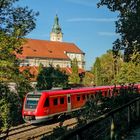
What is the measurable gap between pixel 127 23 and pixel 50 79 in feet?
132

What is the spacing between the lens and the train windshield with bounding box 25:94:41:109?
29441 millimetres

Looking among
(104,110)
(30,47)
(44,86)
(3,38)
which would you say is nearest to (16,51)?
(3,38)

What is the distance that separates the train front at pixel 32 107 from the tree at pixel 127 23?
864cm

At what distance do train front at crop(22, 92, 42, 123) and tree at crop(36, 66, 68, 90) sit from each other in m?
24.9

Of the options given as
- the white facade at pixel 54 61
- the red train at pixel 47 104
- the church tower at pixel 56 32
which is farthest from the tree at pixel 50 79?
the church tower at pixel 56 32

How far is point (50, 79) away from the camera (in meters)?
60.2

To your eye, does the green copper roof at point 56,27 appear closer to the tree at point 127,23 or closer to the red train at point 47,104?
the red train at point 47,104

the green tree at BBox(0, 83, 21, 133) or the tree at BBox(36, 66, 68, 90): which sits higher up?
the tree at BBox(36, 66, 68, 90)

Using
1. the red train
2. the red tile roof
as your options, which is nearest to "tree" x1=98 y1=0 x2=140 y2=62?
the red train

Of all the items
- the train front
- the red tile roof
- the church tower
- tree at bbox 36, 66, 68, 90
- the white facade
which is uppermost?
the church tower

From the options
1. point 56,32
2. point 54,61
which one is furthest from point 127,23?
point 56,32

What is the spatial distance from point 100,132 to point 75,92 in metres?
22.2

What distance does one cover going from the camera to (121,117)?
11.2 m

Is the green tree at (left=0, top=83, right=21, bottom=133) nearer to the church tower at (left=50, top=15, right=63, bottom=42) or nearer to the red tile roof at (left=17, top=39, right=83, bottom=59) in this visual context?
the red tile roof at (left=17, top=39, right=83, bottom=59)
